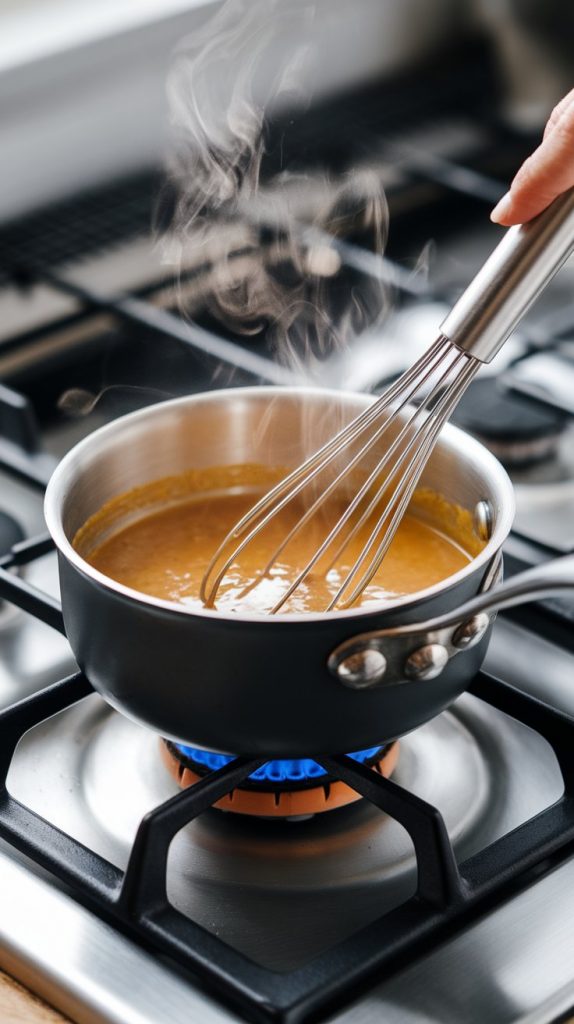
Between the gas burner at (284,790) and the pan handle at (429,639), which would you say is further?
the gas burner at (284,790)

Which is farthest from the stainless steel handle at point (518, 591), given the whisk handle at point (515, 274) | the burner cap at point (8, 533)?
the burner cap at point (8, 533)

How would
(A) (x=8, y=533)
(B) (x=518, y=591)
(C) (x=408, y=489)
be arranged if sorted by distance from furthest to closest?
(A) (x=8, y=533)
(C) (x=408, y=489)
(B) (x=518, y=591)

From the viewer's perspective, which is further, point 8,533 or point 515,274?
point 8,533

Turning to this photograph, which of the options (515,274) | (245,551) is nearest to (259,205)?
(245,551)

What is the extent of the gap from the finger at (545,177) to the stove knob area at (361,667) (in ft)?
0.61

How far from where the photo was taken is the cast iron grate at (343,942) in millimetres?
525

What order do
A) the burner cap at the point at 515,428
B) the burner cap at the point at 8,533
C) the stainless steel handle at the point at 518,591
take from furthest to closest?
the burner cap at the point at 515,428 < the burner cap at the point at 8,533 < the stainless steel handle at the point at 518,591

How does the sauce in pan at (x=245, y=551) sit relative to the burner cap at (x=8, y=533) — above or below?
above

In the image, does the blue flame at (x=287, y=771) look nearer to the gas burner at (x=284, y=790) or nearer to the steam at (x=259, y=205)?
the gas burner at (x=284, y=790)

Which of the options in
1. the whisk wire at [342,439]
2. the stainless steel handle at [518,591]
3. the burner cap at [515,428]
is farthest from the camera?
the burner cap at [515,428]

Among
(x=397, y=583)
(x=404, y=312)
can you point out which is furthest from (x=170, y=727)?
(x=404, y=312)

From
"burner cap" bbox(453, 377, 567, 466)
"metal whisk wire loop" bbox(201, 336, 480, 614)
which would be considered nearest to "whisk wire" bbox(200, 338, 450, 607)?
"metal whisk wire loop" bbox(201, 336, 480, 614)

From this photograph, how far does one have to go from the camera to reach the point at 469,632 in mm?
552

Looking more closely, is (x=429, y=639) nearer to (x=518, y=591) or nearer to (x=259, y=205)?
(x=518, y=591)
